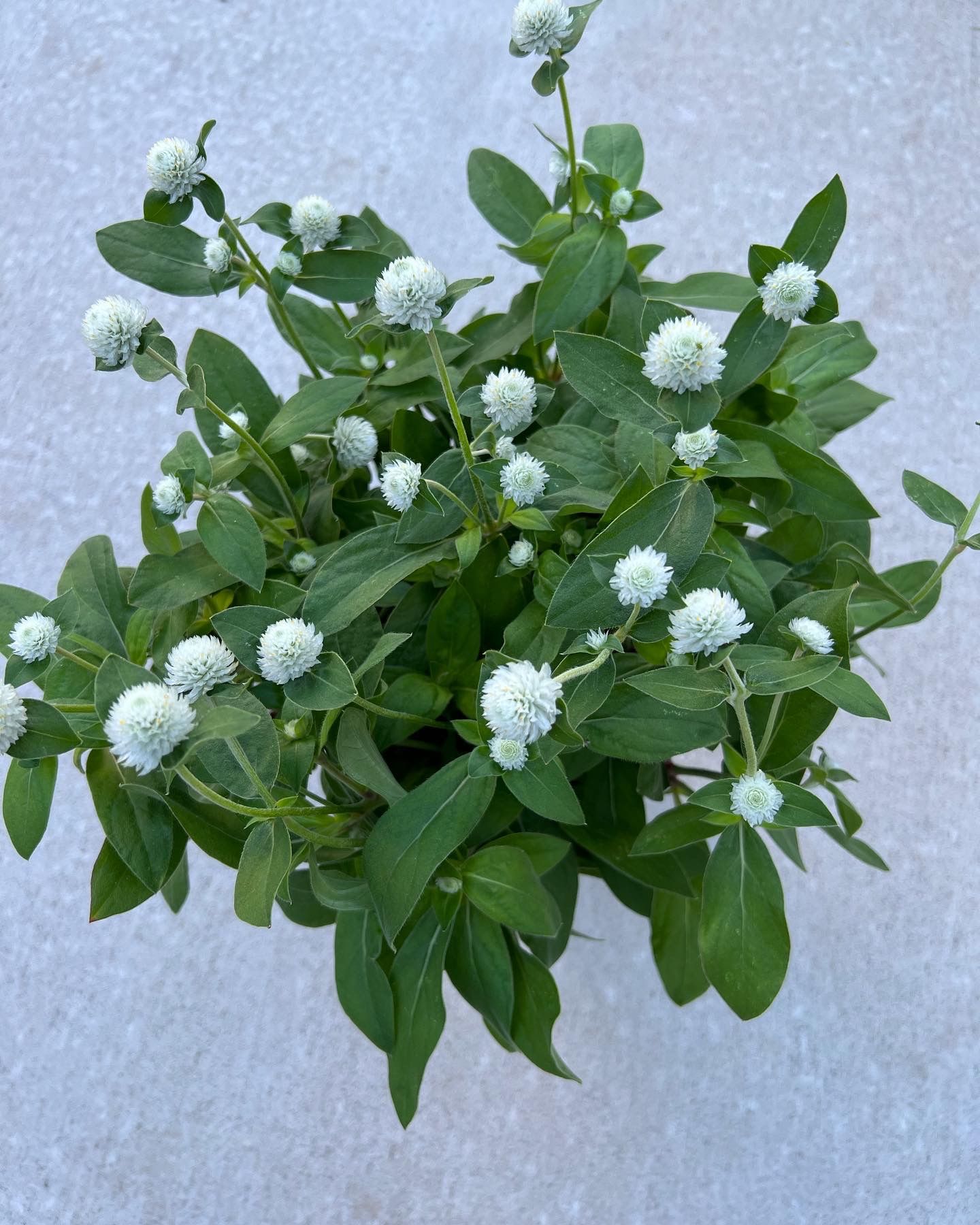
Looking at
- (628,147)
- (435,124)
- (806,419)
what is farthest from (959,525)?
(435,124)

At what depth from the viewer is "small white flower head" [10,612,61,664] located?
1.98 ft

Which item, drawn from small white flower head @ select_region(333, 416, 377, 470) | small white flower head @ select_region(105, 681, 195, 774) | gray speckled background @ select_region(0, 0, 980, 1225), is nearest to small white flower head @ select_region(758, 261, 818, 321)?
small white flower head @ select_region(333, 416, 377, 470)

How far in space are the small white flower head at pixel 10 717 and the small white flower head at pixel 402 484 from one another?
0.22 meters

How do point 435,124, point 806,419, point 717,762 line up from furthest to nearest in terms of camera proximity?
point 435,124
point 717,762
point 806,419

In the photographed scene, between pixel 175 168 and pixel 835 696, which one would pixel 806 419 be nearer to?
pixel 835 696

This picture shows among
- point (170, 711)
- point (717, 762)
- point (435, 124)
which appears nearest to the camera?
point (170, 711)

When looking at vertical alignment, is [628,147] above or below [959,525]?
above

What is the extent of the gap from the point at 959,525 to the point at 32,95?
124 centimetres

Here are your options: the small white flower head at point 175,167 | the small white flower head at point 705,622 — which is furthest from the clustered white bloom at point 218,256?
the small white flower head at point 705,622

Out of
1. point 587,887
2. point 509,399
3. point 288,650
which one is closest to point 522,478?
point 509,399

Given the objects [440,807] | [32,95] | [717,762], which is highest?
[32,95]

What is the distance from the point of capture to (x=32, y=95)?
1.41m

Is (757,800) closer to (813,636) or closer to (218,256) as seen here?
(813,636)

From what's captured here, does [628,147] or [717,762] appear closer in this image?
[628,147]
